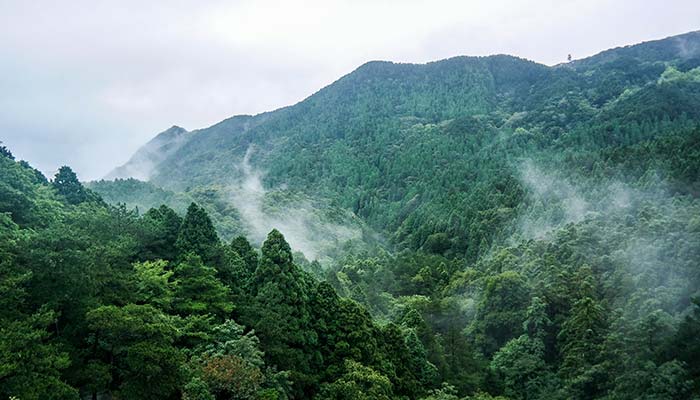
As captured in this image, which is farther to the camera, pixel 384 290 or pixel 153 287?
pixel 384 290

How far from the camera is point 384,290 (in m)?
62.1

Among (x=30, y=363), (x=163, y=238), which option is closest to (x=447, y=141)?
(x=163, y=238)

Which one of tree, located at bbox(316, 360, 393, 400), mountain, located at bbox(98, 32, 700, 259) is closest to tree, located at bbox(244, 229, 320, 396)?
tree, located at bbox(316, 360, 393, 400)

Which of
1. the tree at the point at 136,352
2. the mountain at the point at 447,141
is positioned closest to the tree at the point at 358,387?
the tree at the point at 136,352

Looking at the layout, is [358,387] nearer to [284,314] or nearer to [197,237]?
[284,314]

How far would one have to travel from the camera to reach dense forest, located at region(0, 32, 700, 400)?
857 inches

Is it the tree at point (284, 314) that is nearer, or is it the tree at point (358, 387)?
the tree at point (358, 387)

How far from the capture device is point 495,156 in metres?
117

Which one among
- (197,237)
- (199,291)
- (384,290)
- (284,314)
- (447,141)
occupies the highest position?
(197,237)

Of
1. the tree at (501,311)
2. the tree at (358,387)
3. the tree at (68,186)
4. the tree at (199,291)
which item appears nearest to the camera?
the tree at (358,387)

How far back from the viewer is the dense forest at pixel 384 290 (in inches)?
857

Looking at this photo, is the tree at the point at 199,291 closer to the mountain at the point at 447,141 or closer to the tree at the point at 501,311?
the tree at the point at 501,311

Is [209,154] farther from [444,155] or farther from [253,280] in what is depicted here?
[253,280]

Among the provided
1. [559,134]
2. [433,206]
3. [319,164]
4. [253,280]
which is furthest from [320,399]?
[319,164]
